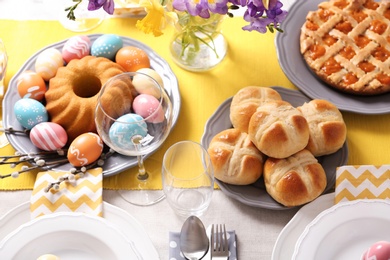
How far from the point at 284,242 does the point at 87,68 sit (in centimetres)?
63

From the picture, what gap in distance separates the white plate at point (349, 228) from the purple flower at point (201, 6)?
1.55 ft

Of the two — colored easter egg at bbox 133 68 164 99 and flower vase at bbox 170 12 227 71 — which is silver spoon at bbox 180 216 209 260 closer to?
colored easter egg at bbox 133 68 164 99

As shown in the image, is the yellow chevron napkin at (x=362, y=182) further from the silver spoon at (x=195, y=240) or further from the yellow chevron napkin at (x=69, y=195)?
the yellow chevron napkin at (x=69, y=195)

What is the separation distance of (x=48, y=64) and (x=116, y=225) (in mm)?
472

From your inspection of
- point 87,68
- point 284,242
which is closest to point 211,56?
point 87,68

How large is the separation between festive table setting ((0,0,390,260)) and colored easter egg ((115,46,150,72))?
0.05 metres

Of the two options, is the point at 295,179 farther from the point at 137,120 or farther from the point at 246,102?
the point at 137,120

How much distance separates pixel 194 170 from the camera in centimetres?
129

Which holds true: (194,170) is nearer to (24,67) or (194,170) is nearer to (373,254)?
(373,254)

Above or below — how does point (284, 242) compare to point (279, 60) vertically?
below

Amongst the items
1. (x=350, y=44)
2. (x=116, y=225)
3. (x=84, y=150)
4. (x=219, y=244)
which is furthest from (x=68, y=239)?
(x=350, y=44)

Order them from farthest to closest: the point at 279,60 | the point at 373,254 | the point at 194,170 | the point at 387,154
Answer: the point at 279,60
the point at 387,154
the point at 194,170
the point at 373,254

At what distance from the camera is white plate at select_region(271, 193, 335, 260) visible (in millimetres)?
1229

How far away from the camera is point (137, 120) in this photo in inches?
51.3
